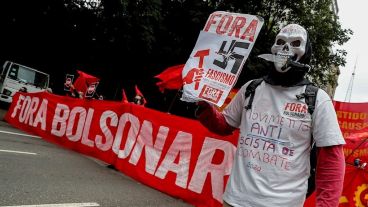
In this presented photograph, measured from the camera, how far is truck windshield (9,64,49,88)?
1861 centimetres

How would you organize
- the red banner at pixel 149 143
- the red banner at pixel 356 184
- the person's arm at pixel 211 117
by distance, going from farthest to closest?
the red banner at pixel 149 143 < the red banner at pixel 356 184 < the person's arm at pixel 211 117

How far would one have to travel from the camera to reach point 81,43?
2556cm

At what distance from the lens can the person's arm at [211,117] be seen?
284cm

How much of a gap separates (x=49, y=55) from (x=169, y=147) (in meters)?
20.4

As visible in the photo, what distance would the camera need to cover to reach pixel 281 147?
2424 mm

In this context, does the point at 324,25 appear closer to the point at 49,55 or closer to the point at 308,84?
the point at 49,55

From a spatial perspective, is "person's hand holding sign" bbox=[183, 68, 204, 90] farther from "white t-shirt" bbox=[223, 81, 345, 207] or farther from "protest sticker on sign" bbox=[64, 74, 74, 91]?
"protest sticker on sign" bbox=[64, 74, 74, 91]

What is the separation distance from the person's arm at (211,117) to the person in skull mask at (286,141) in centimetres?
28

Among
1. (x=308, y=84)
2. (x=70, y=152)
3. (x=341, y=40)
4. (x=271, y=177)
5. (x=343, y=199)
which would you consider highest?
(x=341, y=40)

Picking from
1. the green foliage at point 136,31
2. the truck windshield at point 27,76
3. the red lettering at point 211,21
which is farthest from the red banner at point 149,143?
the green foliage at point 136,31

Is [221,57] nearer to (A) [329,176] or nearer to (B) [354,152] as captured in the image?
(A) [329,176]

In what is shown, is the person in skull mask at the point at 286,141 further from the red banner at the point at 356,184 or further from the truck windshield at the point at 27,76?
the truck windshield at the point at 27,76

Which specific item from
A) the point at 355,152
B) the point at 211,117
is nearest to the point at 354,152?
the point at 355,152

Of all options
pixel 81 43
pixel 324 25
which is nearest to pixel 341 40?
pixel 324 25
